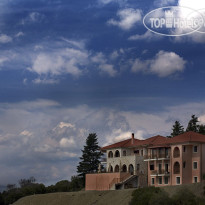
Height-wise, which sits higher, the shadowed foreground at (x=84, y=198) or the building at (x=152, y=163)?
the building at (x=152, y=163)

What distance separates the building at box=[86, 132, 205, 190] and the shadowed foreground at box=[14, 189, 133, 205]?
4962 millimetres

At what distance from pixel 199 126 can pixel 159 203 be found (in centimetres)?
4045

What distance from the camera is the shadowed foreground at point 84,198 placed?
7262cm

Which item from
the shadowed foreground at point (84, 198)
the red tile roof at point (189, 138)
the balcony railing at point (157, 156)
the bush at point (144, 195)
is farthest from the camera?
the balcony railing at point (157, 156)

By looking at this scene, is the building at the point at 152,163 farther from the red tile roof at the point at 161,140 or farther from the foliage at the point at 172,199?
the foliage at the point at 172,199

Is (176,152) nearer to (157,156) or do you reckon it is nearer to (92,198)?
(157,156)

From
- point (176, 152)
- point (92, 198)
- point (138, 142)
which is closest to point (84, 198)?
point (92, 198)

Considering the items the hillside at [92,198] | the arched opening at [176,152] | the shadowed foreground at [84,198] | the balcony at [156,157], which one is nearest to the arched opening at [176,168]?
the arched opening at [176,152]

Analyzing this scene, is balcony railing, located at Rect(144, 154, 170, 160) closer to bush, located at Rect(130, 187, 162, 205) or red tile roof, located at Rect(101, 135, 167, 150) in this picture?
red tile roof, located at Rect(101, 135, 167, 150)

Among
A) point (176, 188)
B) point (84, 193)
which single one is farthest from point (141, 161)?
point (176, 188)

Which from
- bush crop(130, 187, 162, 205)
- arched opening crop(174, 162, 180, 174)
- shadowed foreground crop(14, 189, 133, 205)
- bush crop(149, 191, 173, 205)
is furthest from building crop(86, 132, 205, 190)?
bush crop(149, 191, 173, 205)

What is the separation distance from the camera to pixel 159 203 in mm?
57250

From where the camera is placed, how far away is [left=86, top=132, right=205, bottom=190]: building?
7706 cm

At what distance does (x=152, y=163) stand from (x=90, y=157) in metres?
23.2
